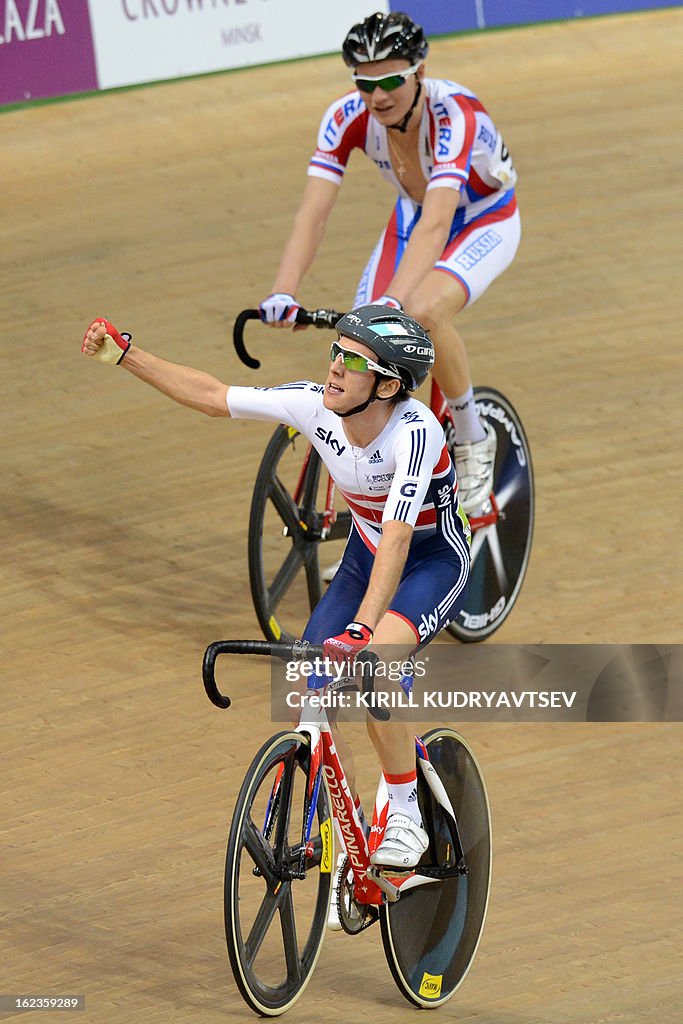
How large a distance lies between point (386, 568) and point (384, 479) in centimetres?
37

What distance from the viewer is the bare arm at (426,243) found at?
17.7ft

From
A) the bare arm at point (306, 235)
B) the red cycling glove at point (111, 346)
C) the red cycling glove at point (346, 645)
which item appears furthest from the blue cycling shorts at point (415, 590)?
the bare arm at point (306, 235)

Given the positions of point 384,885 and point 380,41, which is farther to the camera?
point 380,41

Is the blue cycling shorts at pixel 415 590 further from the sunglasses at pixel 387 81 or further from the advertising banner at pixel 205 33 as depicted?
the advertising banner at pixel 205 33

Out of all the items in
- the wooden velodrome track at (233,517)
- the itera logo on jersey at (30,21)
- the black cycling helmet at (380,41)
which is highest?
the black cycling helmet at (380,41)

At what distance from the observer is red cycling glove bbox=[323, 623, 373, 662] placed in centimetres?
346

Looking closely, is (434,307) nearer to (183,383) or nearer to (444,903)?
(183,383)

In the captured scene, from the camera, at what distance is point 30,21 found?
37.7ft

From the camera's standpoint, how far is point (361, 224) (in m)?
10.2

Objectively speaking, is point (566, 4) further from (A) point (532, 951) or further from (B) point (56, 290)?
(A) point (532, 951)

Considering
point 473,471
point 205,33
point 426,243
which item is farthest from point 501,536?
point 205,33

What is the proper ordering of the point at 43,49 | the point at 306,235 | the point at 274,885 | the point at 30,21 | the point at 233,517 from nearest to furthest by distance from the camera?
the point at 274,885, the point at 306,235, the point at 233,517, the point at 30,21, the point at 43,49

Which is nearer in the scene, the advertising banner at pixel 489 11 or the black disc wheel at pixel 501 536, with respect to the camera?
the black disc wheel at pixel 501 536

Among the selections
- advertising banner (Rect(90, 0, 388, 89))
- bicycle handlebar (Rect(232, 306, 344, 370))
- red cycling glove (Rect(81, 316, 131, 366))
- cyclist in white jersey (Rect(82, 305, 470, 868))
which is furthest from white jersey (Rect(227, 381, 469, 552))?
advertising banner (Rect(90, 0, 388, 89))
